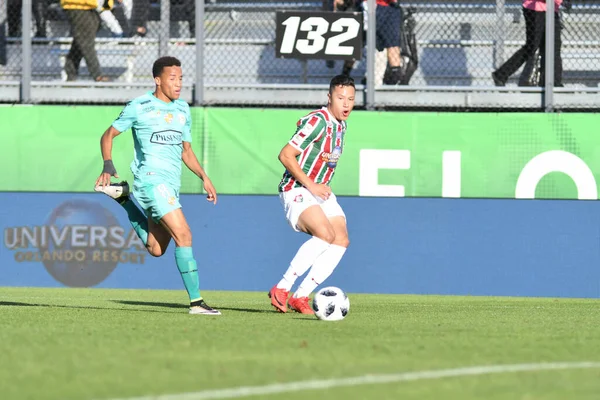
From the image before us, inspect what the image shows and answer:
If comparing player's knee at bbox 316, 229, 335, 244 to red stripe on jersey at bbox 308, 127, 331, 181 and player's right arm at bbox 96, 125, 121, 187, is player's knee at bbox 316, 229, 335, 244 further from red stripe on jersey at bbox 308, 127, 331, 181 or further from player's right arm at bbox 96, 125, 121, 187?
player's right arm at bbox 96, 125, 121, 187

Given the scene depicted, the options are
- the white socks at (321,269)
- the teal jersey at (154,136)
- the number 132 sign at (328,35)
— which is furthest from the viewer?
the number 132 sign at (328,35)

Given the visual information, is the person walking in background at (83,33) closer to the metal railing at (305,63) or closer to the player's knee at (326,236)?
the metal railing at (305,63)

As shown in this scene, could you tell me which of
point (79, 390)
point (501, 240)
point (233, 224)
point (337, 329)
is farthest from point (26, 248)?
point (79, 390)

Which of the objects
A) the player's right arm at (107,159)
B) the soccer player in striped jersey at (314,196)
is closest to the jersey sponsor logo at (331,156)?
the soccer player in striped jersey at (314,196)

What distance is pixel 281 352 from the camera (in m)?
6.23

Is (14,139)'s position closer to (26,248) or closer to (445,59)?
(26,248)

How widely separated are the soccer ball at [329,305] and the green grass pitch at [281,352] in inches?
5.0

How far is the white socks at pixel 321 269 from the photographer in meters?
9.38

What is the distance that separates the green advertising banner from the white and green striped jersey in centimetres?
512

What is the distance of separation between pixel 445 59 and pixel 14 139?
5.79 metres

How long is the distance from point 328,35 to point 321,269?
20.4ft

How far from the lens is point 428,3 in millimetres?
15859

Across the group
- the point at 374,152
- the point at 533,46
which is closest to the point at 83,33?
the point at 374,152

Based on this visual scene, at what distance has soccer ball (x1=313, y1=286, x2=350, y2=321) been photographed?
8.71 m
